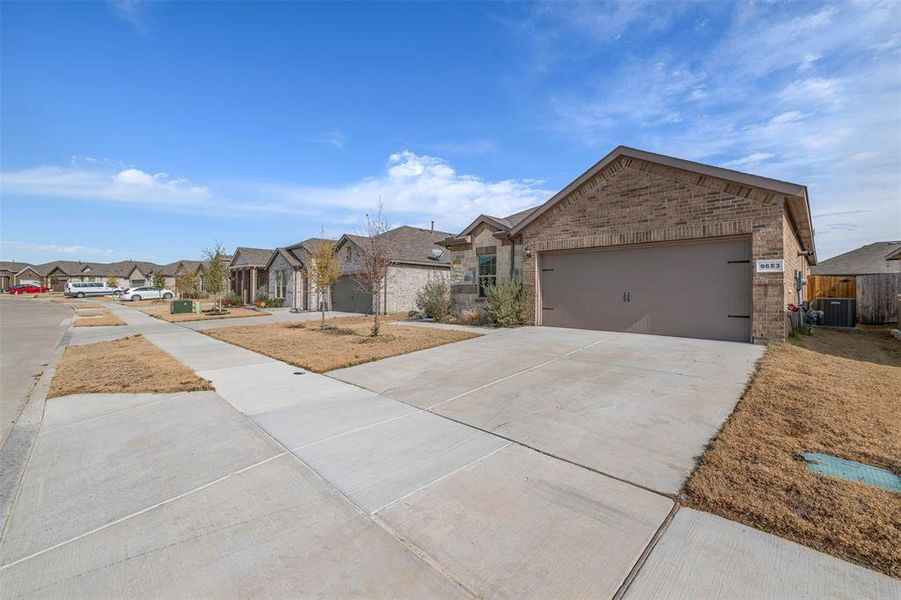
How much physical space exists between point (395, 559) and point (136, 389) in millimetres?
6279

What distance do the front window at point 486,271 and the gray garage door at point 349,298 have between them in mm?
8386

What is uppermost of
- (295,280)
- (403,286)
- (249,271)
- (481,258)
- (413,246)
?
(413,246)

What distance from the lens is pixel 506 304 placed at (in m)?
13.3

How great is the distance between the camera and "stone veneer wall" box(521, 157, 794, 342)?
8938mm

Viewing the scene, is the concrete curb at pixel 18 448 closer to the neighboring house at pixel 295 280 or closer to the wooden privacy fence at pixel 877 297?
the neighboring house at pixel 295 280

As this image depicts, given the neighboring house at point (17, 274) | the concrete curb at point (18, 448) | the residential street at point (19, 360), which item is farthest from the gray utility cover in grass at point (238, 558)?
the neighboring house at point (17, 274)

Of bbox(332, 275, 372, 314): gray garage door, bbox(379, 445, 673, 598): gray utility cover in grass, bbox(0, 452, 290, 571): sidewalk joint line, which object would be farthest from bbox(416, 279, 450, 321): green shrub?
bbox(379, 445, 673, 598): gray utility cover in grass

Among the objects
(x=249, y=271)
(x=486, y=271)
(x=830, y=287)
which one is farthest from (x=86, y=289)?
(x=830, y=287)

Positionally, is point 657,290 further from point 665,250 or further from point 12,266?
point 12,266

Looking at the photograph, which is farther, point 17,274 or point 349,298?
point 17,274

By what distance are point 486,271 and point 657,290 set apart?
6.83m

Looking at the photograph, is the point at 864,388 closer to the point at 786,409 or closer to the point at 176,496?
the point at 786,409

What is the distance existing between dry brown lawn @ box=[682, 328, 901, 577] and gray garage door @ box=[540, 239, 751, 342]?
335 centimetres

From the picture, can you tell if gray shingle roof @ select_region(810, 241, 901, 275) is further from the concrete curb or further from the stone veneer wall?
the concrete curb
